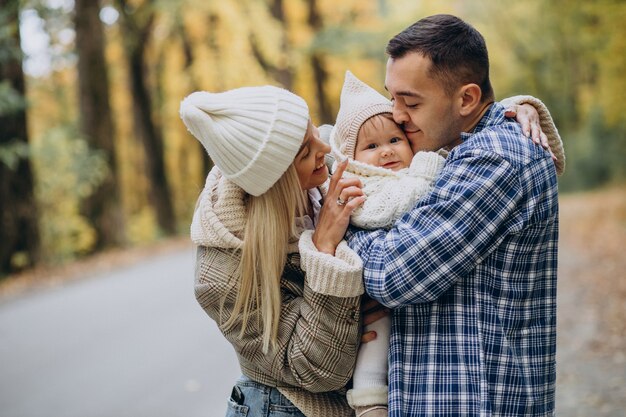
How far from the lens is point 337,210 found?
2303 mm

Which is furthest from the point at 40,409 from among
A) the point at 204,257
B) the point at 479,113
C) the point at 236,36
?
the point at 236,36

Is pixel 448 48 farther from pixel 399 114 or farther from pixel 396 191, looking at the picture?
pixel 396 191

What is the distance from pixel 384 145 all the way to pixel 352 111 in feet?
0.66

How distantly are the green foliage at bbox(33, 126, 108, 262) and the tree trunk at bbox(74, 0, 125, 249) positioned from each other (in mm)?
766

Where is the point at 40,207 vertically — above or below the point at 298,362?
below

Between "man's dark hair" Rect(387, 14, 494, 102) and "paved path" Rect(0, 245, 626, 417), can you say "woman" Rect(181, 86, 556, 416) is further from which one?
"paved path" Rect(0, 245, 626, 417)

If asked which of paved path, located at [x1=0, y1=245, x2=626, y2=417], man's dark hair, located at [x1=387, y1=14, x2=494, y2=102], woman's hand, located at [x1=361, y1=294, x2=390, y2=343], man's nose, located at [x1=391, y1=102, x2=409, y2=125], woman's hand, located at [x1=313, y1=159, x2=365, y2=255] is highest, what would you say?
man's dark hair, located at [x1=387, y1=14, x2=494, y2=102]

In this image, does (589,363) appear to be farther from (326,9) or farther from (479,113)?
(326,9)

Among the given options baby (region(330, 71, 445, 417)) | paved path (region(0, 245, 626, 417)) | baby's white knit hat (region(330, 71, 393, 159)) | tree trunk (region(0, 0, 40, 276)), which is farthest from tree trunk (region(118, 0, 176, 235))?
baby (region(330, 71, 445, 417))

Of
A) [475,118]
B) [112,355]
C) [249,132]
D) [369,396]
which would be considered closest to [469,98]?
[475,118]

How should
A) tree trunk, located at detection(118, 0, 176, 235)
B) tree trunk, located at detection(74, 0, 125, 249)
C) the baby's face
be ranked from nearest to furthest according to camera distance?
the baby's face → tree trunk, located at detection(74, 0, 125, 249) → tree trunk, located at detection(118, 0, 176, 235)

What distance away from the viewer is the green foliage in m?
14.1

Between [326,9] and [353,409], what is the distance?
21879 millimetres

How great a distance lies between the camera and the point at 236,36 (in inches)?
746
